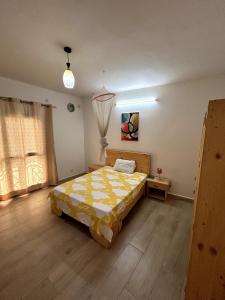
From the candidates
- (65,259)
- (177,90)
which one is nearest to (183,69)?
(177,90)

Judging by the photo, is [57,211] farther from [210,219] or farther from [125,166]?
[210,219]

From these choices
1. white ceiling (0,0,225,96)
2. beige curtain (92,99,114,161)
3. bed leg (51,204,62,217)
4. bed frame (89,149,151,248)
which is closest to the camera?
white ceiling (0,0,225,96)

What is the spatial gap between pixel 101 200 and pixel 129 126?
2.16 m

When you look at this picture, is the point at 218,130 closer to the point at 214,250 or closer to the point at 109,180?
the point at 214,250

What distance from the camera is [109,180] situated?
278 centimetres

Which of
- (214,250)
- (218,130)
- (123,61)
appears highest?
(123,61)

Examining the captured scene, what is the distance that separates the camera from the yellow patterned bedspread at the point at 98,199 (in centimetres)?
176

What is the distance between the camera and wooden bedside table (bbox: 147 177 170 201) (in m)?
2.81

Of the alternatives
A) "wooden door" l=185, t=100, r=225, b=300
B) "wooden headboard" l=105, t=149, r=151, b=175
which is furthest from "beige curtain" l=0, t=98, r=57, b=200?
"wooden door" l=185, t=100, r=225, b=300

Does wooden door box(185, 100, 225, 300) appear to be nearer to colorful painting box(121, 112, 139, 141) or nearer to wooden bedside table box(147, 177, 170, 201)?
wooden bedside table box(147, 177, 170, 201)

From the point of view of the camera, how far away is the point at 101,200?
1.98 m

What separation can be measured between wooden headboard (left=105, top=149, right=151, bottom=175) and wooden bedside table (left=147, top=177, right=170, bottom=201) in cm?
31

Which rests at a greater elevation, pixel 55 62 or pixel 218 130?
pixel 55 62

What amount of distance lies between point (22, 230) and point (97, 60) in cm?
288
